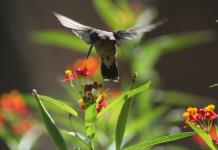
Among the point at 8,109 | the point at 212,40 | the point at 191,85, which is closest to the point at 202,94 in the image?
the point at 191,85

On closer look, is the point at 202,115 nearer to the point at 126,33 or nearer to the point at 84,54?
the point at 126,33

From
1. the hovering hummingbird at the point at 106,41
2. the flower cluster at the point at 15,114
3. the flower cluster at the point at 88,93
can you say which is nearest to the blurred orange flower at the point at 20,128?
the flower cluster at the point at 15,114

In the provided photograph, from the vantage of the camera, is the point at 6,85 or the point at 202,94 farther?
the point at 6,85

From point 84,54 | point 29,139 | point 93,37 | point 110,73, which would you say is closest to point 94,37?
point 93,37

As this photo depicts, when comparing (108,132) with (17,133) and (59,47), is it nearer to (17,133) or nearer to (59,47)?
(17,133)

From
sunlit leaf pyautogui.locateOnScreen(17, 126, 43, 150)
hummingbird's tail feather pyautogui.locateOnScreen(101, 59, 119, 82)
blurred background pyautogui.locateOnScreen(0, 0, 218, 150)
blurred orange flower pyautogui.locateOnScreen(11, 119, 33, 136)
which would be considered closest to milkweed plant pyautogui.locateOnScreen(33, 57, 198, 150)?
hummingbird's tail feather pyautogui.locateOnScreen(101, 59, 119, 82)

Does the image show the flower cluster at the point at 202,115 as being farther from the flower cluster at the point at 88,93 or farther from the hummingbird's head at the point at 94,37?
the hummingbird's head at the point at 94,37

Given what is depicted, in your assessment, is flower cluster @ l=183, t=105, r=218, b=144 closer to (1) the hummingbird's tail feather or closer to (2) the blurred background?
(1) the hummingbird's tail feather
